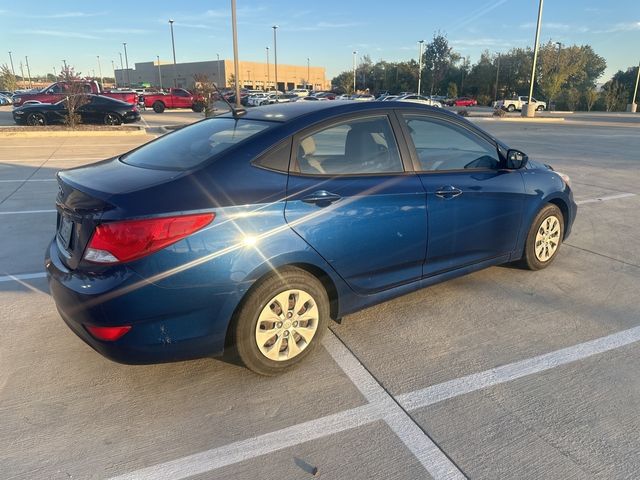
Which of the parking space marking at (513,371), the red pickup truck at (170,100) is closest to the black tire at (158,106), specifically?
the red pickup truck at (170,100)

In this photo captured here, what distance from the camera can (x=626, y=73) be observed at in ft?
207

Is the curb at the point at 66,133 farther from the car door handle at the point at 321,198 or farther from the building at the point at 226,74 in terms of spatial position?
the building at the point at 226,74

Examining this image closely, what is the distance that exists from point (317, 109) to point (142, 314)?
1.77 meters

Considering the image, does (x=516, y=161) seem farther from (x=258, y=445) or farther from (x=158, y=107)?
(x=158, y=107)

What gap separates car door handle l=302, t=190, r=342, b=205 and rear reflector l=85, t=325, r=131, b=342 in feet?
4.02

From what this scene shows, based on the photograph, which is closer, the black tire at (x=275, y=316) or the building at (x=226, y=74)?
the black tire at (x=275, y=316)

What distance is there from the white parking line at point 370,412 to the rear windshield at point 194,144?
61.0 inches

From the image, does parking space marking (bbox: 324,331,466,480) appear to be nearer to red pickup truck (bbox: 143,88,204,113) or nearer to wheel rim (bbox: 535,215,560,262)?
wheel rim (bbox: 535,215,560,262)

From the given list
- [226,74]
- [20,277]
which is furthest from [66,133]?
[226,74]

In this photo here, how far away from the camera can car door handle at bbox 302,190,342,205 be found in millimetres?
2869

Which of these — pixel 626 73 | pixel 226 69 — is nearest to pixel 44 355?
pixel 626 73

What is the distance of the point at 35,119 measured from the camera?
1931cm

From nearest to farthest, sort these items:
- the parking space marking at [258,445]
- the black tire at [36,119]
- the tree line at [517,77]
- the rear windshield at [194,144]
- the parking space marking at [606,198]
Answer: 1. the parking space marking at [258,445]
2. the rear windshield at [194,144]
3. the parking space marking at [606,198]
4. the black tire at [36,119]
5. the tree line at [517,77]

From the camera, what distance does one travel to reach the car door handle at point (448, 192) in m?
3.46
